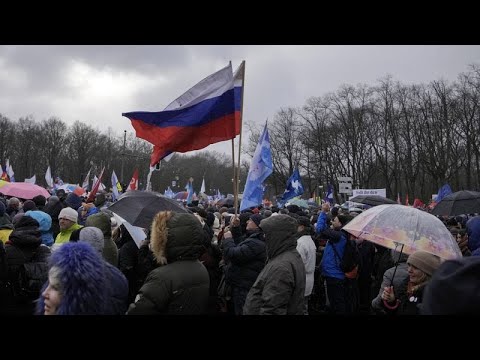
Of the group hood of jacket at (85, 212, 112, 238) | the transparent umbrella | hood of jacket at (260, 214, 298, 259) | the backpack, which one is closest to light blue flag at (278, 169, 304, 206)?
the backpack

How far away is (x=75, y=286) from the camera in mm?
2553

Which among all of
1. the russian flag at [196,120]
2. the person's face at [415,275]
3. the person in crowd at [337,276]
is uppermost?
the russian flag at [196,120]

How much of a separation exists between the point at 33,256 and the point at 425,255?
3.76m

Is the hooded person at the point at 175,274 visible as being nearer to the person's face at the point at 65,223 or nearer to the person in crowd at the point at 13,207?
the person's face at the point at 65,223

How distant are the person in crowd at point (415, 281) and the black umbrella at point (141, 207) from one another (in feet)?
8.99

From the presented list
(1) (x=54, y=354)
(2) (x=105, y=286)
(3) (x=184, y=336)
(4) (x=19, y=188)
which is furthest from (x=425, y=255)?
(4) (x=19, y=188)

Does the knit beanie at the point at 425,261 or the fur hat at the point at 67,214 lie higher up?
the fur hat at the point at 67,214

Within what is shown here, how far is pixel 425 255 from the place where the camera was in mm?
3920

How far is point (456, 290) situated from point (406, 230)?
3118 millimetres

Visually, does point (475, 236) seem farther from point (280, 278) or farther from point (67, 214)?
point (67, 214)

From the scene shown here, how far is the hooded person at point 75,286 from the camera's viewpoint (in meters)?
2.53

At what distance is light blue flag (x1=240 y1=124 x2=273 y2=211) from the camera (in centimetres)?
733

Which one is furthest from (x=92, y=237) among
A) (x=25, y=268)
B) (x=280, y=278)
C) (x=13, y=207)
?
(x=13, y=207)

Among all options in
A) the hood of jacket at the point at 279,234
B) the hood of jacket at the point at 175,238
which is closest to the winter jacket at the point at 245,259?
the hood of jacket at the point at 279,234
